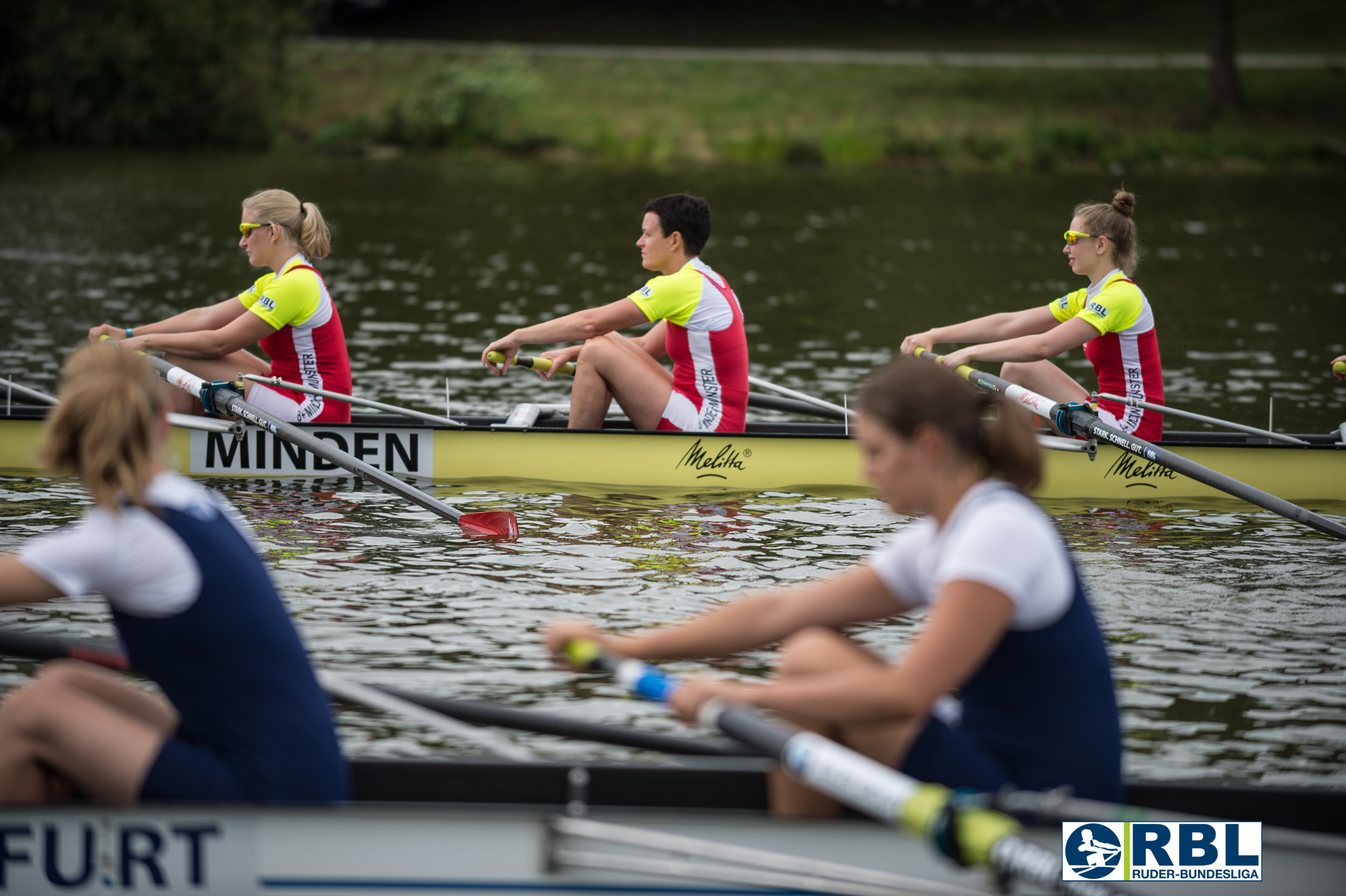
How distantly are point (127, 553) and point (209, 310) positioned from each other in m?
5.91

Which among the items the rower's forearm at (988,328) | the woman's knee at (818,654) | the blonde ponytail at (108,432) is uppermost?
the rower's forearm at (988,328)

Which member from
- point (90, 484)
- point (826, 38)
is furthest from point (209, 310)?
point (826, 38)

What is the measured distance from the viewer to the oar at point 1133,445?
782 centimetres

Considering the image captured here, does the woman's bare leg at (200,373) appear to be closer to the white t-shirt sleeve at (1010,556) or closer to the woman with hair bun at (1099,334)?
the woman with hair bun at (1099,334)

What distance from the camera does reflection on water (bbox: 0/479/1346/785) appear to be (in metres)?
5.77

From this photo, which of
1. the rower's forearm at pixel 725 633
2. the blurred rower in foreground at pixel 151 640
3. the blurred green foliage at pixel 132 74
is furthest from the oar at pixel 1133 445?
the blurred green foliage at pixel 132 74

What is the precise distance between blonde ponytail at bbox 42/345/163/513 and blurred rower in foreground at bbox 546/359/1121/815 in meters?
1.36

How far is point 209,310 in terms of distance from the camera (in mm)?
9047

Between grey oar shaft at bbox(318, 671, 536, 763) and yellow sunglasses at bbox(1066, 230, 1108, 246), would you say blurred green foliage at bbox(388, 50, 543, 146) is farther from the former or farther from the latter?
grey oar shaft at bbox(318, 671, 536, 763)

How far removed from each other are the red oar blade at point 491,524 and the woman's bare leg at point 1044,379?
320 centimetres

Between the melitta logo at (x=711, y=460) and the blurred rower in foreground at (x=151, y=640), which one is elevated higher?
the melitta logo at (x=711, y=460)

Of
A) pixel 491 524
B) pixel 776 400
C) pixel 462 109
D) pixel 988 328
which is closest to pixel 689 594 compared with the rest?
pixel 491 524

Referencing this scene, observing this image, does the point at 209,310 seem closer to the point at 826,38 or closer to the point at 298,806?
the point at 298,806

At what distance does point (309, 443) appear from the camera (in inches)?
327
